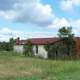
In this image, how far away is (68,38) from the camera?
47.5 m

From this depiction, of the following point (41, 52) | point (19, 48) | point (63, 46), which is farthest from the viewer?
point (19, 48)

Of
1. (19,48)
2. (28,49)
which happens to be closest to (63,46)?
(28,49)

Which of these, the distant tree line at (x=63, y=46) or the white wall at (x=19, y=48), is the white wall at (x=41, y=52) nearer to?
the distant tree line at (x=63, y=46)

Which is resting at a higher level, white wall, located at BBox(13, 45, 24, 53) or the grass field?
white wall, located at BBox(13, 45, 24, 53)

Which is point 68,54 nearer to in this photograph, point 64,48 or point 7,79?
point 64,48

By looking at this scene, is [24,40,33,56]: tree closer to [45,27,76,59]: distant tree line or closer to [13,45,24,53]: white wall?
[13,45,24,53]: white wall

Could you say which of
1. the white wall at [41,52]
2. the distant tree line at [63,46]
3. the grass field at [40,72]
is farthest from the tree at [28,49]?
the grass field at [40,72]

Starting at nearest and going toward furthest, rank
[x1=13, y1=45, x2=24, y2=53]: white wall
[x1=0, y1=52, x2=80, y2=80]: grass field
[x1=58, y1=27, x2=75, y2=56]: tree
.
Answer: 1. [x1=0, y1=52, x2=80, y2=80]: grass field
2. [x1=58, y1=27, x2=75, y2=56]: tree
3. [x1=13, y1=45, x2=24, y2=53]: white wall

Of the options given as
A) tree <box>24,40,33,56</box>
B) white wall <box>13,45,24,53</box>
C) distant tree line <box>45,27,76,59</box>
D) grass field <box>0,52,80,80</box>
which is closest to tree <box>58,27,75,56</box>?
distant tree line <box>45,27,76,59</box>

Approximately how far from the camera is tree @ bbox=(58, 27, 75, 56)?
46.5m

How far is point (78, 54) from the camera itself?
4788cm

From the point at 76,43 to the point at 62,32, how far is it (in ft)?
9.40

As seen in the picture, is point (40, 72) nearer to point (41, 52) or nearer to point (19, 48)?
point (41, 52)

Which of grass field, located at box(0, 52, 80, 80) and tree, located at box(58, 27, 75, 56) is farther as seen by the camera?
tree, located at box(58, 27, 75, 56)
